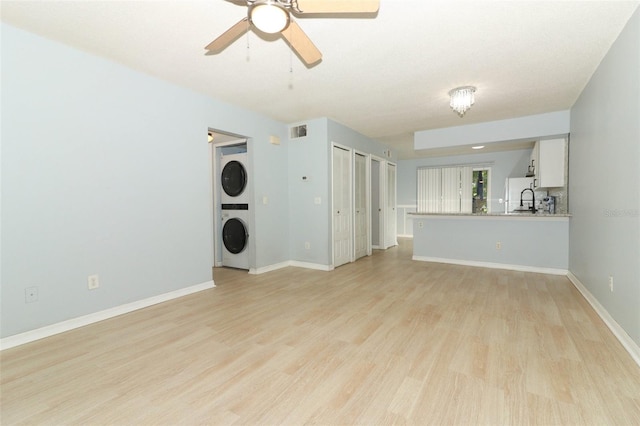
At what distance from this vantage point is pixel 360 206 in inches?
217

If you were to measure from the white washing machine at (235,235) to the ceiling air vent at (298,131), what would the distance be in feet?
4.69

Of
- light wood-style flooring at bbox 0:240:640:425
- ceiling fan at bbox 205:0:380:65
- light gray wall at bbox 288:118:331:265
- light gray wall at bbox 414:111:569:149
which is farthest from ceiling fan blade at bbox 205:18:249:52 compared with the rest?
light gray wall at bbox 414:111:569:149

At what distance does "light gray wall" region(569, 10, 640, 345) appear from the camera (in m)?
1.96

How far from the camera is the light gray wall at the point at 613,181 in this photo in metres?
1.96

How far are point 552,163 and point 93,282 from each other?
19.9 feet

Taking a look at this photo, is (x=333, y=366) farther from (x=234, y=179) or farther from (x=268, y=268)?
(x=234, y=179)

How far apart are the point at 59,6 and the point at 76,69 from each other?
63cm

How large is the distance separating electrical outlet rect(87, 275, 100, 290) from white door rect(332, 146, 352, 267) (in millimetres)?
3051

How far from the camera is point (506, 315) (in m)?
2.64

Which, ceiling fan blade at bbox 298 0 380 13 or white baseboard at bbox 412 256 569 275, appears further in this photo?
white baseboard at bbox 412 256 569 275

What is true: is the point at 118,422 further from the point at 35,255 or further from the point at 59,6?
the point at 59,6

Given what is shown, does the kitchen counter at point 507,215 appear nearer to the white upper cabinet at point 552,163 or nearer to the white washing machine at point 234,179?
the white upper cabinet at point 552,163

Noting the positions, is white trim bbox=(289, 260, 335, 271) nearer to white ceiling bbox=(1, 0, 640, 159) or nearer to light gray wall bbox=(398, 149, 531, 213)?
white ceiling bbox=(1, 0, 640, 159)

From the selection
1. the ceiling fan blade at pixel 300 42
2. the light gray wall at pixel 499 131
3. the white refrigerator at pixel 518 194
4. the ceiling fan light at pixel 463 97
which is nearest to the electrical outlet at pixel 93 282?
the ceiling fan blade at pixel 300 42
